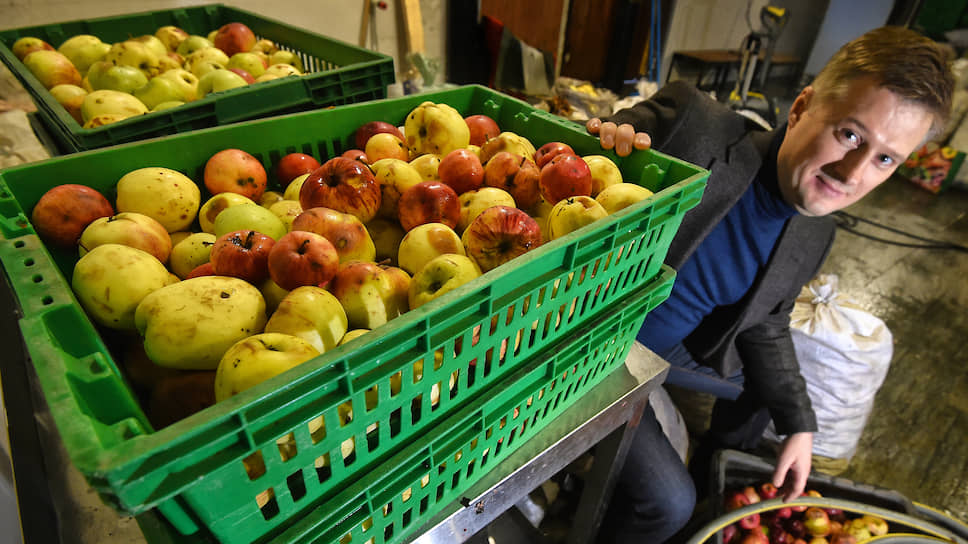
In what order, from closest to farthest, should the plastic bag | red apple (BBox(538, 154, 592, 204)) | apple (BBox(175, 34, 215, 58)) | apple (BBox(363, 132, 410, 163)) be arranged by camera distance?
red apple (BBox(538, 154, 592, 204)) → apple (BBox(363, 132, 410, 163)) → apple (BBox(175, 34, 215, 58)) → the plastic bag

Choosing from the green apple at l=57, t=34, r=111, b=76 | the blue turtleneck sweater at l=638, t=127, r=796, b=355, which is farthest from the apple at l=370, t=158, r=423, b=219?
the green apple at l=57, t=34, r=111, b=76

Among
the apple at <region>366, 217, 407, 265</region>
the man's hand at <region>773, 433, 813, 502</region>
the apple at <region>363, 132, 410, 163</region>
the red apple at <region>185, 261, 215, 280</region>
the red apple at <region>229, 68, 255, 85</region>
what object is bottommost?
the man's hand at <region>773, 433, 813, 502</region>

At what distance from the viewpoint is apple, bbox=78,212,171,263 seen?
948 millimetres

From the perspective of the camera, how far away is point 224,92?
4.87ft

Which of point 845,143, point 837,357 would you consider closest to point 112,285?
point 845,143

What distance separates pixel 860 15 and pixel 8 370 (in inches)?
491

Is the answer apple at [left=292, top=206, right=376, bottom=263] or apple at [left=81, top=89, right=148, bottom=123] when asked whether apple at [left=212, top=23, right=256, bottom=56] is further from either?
apple at [left=292, top=206, right=376, bottom=263]

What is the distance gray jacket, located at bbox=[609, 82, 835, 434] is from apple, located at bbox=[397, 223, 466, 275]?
999mm

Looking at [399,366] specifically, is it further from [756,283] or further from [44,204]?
[756,283]

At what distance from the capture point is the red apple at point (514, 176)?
49.3 inches

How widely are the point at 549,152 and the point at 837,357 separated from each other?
2.00 m

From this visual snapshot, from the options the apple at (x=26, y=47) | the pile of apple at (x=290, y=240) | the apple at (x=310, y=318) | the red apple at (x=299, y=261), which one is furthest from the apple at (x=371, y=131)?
the apple at (x=26, y=47)

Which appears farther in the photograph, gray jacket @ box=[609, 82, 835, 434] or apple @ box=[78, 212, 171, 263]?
gray jacket @ box=[609, 82, 835, 434]

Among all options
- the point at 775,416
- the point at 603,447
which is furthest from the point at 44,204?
the point at 775,416
